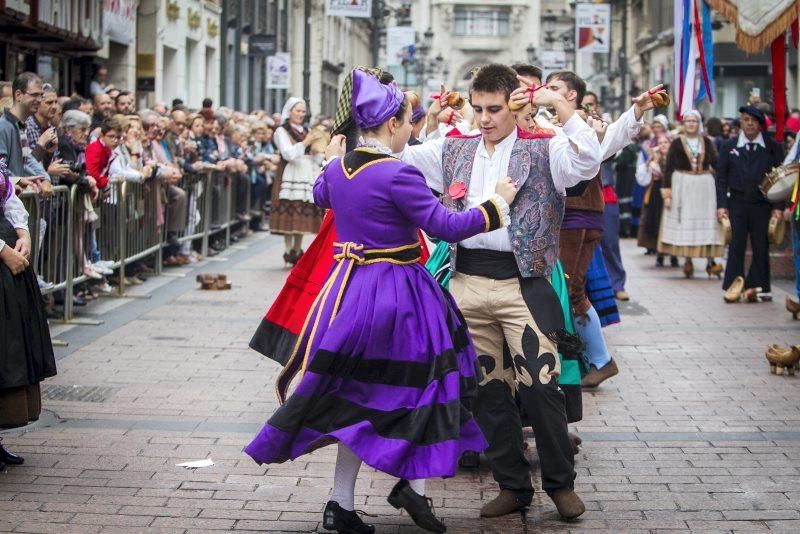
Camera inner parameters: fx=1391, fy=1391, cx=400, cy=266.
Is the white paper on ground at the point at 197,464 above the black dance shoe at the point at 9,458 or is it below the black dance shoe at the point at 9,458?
below

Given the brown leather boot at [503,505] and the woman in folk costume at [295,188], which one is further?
the woman in folk costume at [295,188]

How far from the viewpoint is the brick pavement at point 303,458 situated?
19.1ft

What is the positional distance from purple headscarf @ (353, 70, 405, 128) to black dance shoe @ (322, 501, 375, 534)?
151 centimetres

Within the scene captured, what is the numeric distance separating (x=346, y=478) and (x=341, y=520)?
17 centimetres

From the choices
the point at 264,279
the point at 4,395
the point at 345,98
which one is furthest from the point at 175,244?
the point at 345,98

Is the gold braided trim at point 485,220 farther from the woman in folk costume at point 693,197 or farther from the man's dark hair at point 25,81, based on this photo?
the woman in folk costume at point 693,197

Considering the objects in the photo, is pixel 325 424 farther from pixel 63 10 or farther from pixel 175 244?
pixel 63 10

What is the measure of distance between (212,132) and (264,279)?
3815mm

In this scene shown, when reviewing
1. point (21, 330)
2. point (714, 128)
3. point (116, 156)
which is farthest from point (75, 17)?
A: point (21, 330)

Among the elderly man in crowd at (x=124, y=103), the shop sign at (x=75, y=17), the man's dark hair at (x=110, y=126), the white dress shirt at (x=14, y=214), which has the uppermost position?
the shop sign at (x=75, y=17)

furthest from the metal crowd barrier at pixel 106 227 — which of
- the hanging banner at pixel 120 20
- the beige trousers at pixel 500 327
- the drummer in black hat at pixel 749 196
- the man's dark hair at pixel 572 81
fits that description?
the drummer in black hat at pixel 749 196

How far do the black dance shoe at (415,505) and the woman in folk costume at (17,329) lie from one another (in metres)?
2.08

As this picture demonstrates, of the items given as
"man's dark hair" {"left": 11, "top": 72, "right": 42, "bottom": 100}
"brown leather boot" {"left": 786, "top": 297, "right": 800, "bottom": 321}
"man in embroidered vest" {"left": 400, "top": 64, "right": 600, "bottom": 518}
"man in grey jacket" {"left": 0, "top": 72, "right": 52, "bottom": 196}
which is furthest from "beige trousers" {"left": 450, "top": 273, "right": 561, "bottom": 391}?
"brown leather boot" {"left": 786, "top": 297, "right": 800, "bottom": 321}

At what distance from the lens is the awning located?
8.30 metres
